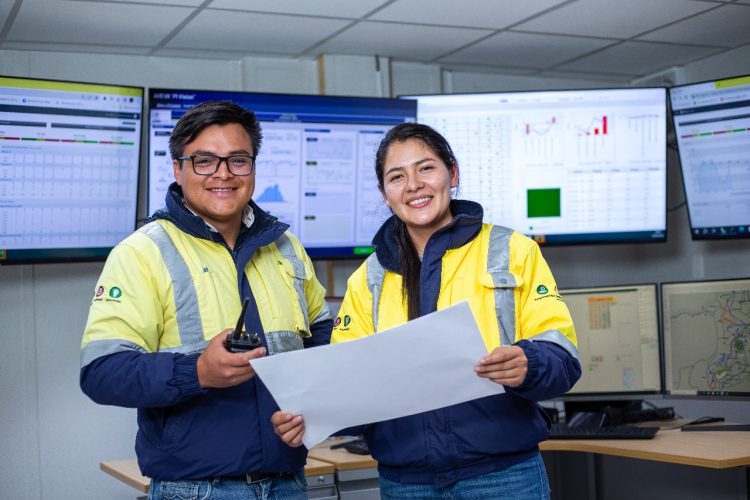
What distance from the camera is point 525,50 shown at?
12.8ft

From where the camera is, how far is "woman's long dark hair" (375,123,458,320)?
5.68ft

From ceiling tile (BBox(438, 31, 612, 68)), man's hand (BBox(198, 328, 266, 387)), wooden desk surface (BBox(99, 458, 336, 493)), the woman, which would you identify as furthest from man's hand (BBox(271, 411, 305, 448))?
ceiling tile (BBox(438, 31, 612, 68))

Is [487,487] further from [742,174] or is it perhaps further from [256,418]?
[742,174]

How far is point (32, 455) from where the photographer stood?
3271mm

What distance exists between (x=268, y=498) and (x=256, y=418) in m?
0.15

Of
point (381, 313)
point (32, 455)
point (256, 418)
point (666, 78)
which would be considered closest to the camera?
point (256, 418)

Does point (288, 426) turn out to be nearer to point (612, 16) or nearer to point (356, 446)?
point (356, 446)

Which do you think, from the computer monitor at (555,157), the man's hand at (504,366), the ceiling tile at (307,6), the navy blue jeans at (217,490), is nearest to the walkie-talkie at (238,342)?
the navy blue jeans at (217,490)

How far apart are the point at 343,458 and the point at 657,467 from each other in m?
1.19

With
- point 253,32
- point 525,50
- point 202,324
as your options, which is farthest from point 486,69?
point 202,324

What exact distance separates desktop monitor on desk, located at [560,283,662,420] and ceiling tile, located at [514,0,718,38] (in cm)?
→ 103

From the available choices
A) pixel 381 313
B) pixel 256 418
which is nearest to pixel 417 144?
pixel 381 313

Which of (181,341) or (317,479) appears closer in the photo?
(181,341)

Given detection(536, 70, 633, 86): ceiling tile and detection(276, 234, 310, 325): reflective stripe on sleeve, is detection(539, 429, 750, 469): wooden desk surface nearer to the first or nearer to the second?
detection(276, 234, 310, 325): reflective stripe on sleeve
